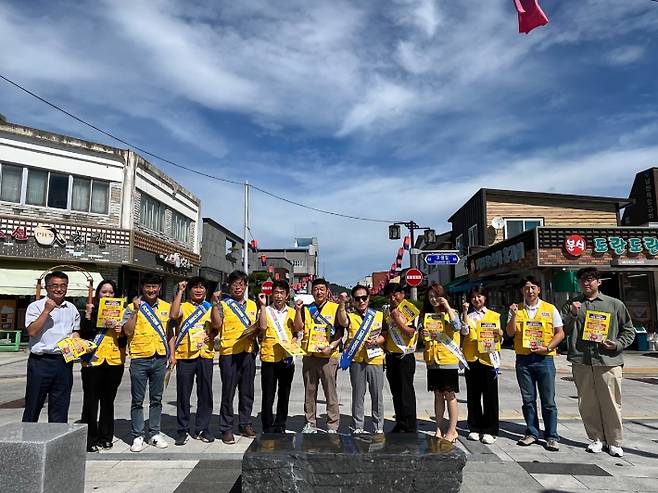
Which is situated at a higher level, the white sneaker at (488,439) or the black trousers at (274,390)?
the black trousers at (274,390)

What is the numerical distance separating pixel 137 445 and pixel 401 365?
3.13 metres

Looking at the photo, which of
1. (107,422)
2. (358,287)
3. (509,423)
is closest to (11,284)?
(107,422)

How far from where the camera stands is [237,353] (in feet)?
19.9

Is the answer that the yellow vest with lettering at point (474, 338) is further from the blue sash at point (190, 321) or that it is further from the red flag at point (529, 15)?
the red flag at point (529, 15)

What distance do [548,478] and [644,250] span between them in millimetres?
15397

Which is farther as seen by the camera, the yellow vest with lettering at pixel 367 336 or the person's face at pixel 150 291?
the yellow vest with lettering at pixel 367 336

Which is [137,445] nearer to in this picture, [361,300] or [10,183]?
[361,300]

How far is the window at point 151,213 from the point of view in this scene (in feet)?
70.5

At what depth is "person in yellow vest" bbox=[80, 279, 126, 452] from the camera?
219 inches

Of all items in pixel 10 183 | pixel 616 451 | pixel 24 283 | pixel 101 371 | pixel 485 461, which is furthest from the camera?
pixel 10 183

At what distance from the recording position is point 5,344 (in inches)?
688

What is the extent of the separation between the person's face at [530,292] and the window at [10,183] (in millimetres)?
18001

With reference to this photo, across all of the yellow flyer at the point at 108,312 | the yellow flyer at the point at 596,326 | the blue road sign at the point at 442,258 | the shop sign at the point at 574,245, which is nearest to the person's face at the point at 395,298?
the yellow flyer at the point at 596,326

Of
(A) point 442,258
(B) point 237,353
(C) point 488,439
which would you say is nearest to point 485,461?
(C) point 488,439
